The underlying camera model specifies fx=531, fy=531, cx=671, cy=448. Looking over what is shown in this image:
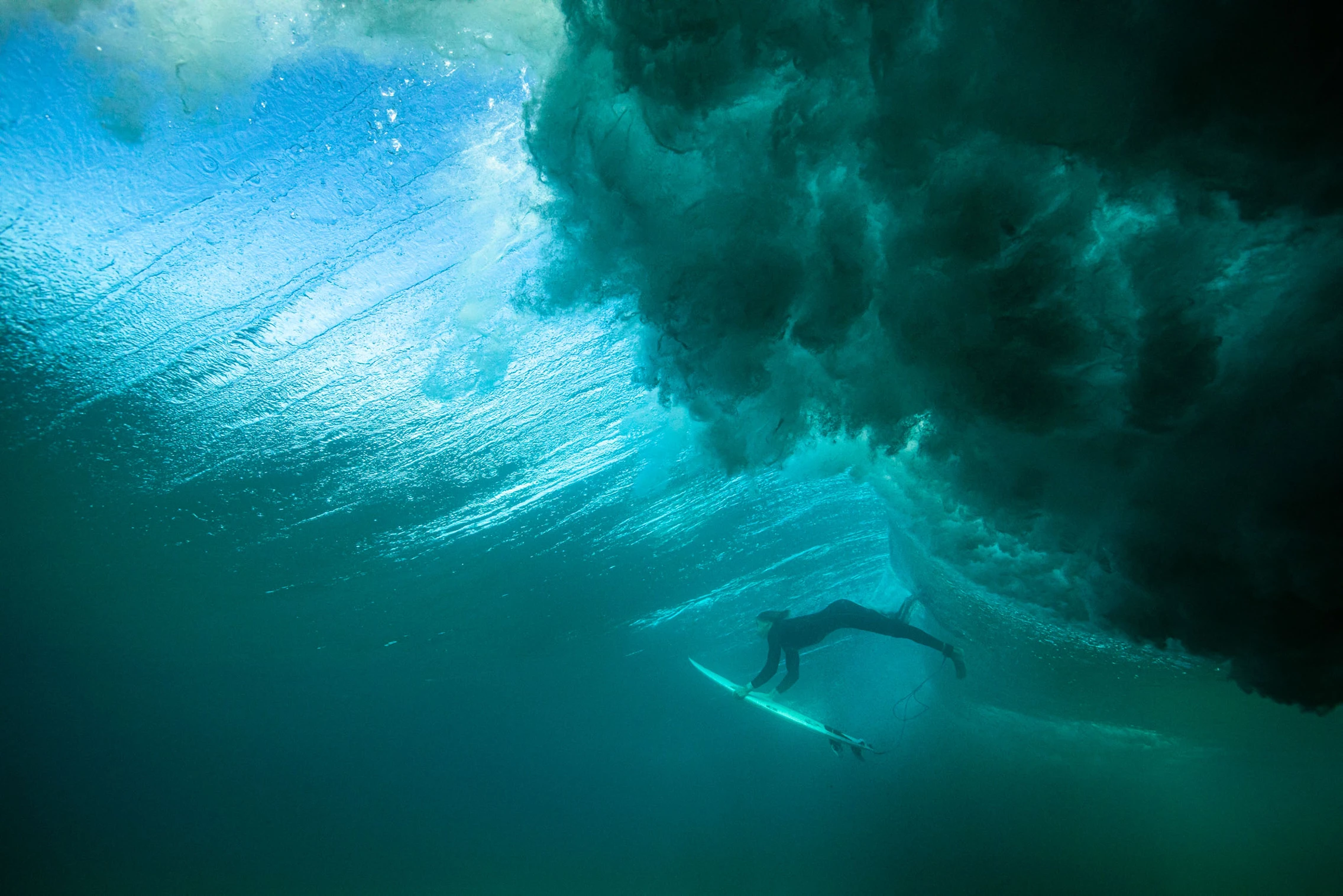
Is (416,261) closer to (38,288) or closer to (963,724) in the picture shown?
(38,288)

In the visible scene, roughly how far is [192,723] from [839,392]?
1257 inches

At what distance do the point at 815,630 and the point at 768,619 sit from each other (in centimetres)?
116

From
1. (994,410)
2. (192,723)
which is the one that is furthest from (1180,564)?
(192,723)

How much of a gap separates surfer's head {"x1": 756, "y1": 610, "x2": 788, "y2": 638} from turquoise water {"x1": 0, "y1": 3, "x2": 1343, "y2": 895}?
2.57m

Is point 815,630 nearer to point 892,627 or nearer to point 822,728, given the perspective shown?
point 892,627

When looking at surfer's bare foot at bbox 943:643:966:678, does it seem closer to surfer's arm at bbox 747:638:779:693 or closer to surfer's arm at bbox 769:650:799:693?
surfer's arm at bbox 769:650:799:693

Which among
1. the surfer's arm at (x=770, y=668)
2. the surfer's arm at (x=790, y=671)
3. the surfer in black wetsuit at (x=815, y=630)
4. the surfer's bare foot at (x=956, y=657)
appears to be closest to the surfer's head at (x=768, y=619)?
the surfer in black wetsuit at (x=815, y=630)

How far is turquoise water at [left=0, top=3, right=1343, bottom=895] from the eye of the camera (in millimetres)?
2842

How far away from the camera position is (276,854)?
37.7m

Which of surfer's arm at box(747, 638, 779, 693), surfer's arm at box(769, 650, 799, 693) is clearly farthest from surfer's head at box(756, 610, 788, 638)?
surfer's arm at box(769, 650, 799, 693)

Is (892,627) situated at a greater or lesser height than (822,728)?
greater

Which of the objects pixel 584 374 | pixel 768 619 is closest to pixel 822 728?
pixel 768 619

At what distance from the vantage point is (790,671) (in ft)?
34.0

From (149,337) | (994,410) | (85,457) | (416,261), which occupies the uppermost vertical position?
(85,457)
